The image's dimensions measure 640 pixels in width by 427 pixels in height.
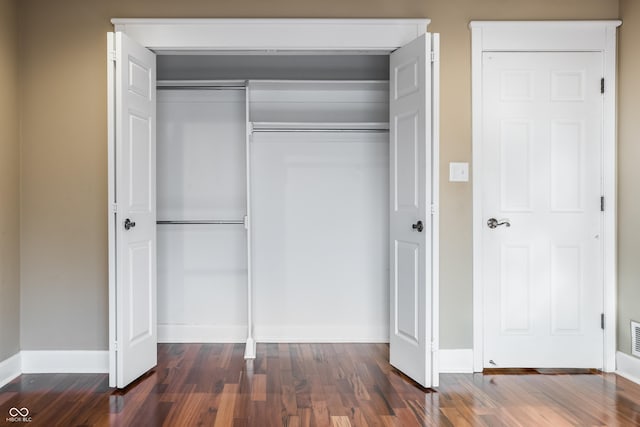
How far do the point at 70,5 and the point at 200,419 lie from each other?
2.69 m

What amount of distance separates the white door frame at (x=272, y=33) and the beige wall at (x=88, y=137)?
0.23 feet

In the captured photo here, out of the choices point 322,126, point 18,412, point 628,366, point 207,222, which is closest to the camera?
point 18,412

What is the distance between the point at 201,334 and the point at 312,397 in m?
1.56

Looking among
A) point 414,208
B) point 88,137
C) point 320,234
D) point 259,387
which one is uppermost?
point 88,137

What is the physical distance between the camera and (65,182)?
337 centimetres

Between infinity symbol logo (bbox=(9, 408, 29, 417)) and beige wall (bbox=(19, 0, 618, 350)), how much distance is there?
669mm

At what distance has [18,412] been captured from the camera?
2.69 meters

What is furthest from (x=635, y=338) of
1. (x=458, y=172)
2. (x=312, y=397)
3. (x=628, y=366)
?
(x=312, y=397)

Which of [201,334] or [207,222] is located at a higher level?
[207,222]

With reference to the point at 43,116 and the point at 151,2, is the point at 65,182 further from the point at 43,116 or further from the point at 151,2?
the point at 151,2

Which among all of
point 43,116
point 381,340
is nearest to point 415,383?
point 381,340

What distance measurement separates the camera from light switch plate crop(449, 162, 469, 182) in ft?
11.1

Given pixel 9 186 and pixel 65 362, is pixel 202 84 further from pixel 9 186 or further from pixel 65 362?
pixel 65 362

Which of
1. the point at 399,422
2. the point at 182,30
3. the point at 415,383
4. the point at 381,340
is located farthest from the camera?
the point at 381,340
